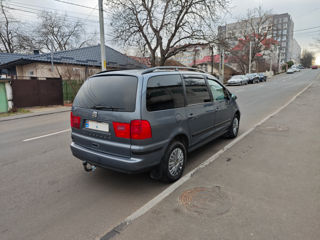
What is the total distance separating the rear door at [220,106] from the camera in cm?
465

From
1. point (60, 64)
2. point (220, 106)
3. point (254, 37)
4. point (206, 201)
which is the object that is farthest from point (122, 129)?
point (254, 37)

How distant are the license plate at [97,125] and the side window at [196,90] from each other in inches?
60.9

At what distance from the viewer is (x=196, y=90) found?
4.06 meters

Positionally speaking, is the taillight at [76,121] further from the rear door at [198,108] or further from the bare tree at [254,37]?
the bare tree at [254,37]

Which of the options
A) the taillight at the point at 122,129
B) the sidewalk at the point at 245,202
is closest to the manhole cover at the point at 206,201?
the sidewalk at the point at 245,202

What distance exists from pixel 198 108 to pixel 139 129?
61.3 inches

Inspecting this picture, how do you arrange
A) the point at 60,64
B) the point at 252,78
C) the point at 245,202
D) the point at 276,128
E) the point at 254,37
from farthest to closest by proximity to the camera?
the point at 254,37
the point at 252,78
the point at 60,64
the point at 276,128
the point at 245,202

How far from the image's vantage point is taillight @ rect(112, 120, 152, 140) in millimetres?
2842

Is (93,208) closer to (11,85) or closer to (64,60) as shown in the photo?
(11,85)

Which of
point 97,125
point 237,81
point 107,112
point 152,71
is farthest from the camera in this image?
point 237,81

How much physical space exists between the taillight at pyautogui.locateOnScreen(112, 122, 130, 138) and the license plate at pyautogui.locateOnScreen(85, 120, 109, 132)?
180 mm

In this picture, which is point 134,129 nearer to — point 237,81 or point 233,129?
point 233,129

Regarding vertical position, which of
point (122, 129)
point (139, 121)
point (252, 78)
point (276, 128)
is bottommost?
point (276, 128)

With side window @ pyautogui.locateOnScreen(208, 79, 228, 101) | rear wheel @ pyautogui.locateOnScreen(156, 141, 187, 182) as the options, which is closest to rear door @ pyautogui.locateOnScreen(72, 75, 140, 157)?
rear wheel @ pyautogui.locateOnScreen(156, 141, 187, 182)
